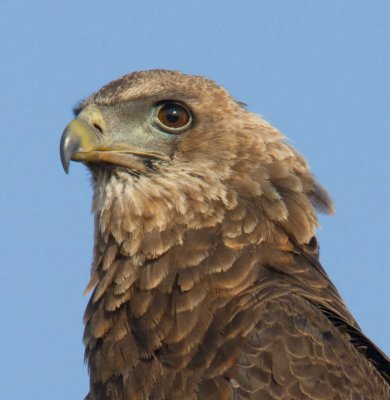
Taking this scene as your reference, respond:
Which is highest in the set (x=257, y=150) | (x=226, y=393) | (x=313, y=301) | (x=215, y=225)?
(x=257, y=150)

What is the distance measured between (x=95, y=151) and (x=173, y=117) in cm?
69

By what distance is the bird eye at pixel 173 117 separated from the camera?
8.56 meters

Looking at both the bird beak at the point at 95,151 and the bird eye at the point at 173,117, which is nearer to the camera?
the bird beak at the point at 95,151

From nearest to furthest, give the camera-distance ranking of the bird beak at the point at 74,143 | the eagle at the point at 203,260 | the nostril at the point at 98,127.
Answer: the eagle at the point at 203,260 → the bird beak at the point at 74,143 → the nostril at the point at 98,127

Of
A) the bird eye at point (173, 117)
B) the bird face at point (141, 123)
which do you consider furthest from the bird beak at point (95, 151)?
the bird eye at point (173, 117)

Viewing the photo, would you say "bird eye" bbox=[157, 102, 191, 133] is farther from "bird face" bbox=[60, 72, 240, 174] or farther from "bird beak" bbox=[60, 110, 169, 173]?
"bird beak" bbox=[60, 110, 169, 173]

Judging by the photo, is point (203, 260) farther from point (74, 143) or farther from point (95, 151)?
point (74, 143)

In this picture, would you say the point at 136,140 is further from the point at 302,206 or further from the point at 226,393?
the point at 226,393

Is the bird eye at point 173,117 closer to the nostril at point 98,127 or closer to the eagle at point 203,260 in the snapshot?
the eagle at point 203,260

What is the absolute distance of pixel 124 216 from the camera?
827cm

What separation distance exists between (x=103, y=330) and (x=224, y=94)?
2.09 meters

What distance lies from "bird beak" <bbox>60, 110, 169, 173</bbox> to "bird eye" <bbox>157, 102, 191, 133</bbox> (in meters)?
0.29

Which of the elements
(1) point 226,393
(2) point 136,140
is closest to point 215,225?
(2) point 136,140

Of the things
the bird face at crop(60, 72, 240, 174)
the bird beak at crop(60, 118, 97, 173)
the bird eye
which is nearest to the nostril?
the bird face at crop(60, 72, 240, 174)
